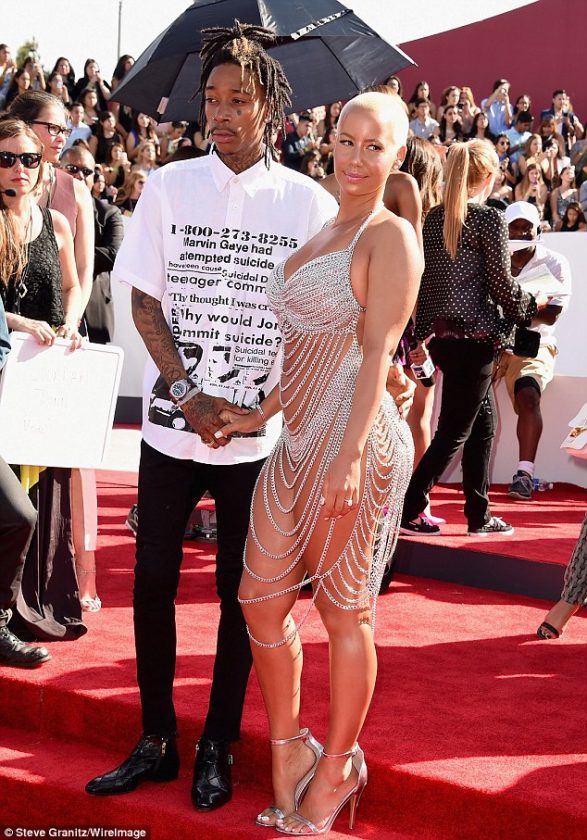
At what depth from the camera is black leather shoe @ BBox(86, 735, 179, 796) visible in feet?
9.18

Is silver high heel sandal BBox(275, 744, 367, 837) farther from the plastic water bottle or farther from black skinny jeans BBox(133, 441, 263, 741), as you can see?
the plastic water bottle

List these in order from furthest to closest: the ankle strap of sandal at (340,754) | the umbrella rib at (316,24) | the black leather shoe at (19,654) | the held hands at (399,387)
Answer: the umbrella rib at (316,24)
the black leather shoe at (19,654)
the held hands at (399,387)
the ankle strap of sandal at (340,754)

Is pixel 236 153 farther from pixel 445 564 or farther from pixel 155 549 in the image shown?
pixel 445 564

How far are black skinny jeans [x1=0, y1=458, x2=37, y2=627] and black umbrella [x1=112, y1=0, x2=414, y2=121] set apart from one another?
205cm

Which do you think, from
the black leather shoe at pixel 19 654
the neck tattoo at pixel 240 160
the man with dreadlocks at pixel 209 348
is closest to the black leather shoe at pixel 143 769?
the man with dreadlocks at pixel 209 348

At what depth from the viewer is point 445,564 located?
5.14 m

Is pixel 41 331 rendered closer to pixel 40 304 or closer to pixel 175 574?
pixel 40 304

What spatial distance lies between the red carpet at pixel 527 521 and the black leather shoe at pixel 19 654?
2.23 metres

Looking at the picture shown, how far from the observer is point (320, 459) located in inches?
98.9

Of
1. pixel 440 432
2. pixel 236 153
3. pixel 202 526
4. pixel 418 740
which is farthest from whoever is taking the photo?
pixel 202 526

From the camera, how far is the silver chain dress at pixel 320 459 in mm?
2479

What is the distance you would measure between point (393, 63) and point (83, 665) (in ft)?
10.6

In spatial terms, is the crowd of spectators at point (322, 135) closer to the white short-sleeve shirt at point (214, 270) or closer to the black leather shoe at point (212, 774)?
the white short-sleeve shirt at point (214, 270)

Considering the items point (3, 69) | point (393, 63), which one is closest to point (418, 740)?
point (393, 63)
